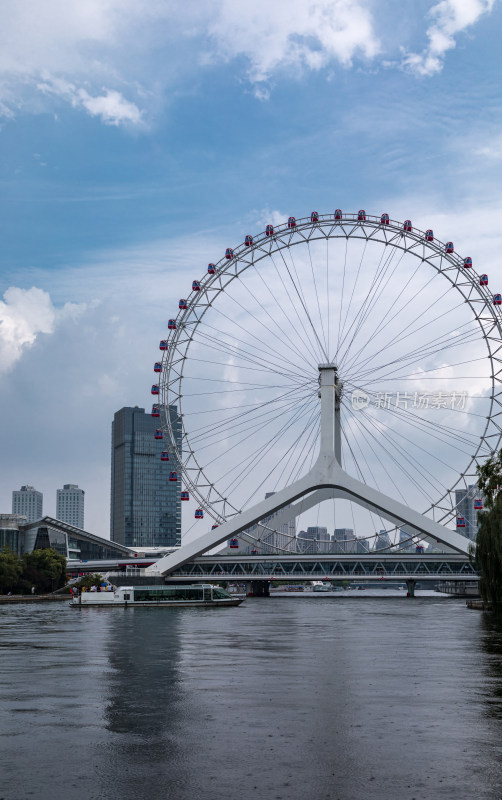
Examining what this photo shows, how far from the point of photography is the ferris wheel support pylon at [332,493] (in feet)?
335

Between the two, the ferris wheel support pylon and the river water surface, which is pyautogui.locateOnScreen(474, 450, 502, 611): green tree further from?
the ferris wheel support pylon

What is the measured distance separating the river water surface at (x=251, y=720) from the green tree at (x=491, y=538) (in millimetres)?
12256

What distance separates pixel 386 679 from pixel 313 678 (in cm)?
A: 239

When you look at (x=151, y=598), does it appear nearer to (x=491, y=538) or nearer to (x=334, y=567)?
(x=491, y=538)

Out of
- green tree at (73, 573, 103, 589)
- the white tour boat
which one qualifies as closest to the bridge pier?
green tree at (73, 573, 103, 589)

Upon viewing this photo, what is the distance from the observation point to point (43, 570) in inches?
5069

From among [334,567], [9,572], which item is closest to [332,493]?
[334,567]

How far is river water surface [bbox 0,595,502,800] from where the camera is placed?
615 inches

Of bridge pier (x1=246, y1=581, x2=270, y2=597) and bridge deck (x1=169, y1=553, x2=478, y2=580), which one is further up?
bridge deck (x1=169, y1=553, x2=478, y2=580)

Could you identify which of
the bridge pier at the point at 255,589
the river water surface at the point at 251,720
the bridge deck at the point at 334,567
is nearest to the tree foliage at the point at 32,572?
the bridge deck at the point at 334,567

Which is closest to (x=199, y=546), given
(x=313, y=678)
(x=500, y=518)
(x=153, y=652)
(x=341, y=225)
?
(x=341, y=225)

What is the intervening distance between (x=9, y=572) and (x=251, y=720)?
334 ft

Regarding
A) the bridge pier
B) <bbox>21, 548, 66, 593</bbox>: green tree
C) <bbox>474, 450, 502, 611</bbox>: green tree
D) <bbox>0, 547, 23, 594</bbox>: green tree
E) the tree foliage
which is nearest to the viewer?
<bbox>474, 450, 502, 611</bbox>: green tree

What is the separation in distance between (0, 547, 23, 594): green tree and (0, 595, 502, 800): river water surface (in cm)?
7609
